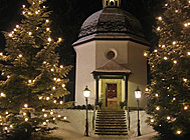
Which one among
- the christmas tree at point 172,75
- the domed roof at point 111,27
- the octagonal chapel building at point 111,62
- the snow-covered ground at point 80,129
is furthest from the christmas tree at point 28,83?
the domed roof at point 111,27

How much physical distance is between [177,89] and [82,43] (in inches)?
521

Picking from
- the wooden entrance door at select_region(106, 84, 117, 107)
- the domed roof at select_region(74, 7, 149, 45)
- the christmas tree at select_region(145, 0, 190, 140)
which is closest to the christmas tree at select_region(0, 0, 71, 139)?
the christmas tree at select_region(145, 0, 190, 140)

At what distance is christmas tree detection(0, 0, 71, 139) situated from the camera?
42.0ft

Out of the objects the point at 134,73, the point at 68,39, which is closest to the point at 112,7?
the point at 134,73

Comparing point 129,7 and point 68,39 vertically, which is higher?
point 129,7

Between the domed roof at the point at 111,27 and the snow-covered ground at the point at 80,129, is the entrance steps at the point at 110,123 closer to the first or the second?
the snow-covered ground at the point at 80,129

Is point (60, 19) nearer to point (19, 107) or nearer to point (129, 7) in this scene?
point (129, 7)

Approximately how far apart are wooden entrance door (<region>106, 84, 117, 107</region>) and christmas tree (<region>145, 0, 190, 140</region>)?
354 inches

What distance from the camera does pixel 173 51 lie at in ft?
41.2

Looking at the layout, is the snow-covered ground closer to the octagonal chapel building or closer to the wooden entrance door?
the octagonal chapel building

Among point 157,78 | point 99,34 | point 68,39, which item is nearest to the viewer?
point 157,78

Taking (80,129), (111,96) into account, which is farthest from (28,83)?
(111,96)

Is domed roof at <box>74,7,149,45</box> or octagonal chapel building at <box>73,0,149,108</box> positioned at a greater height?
domed roof at <box>74,7,149,45</box>

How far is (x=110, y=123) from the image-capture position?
60.5 feet
